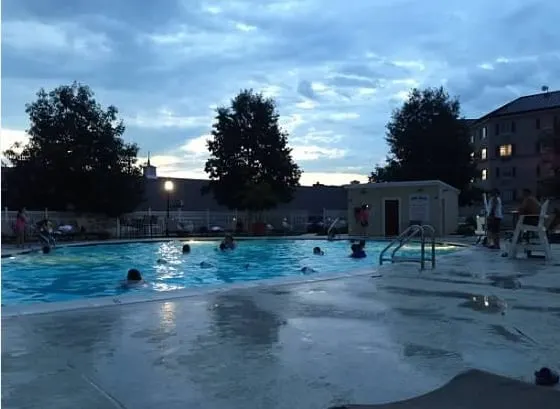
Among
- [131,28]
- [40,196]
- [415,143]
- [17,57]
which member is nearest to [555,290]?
[17,57]

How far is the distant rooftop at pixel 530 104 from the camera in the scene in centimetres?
5475

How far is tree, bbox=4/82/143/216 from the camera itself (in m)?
29.8

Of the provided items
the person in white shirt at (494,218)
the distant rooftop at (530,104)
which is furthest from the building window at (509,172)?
the person in white shirt at (494,218)

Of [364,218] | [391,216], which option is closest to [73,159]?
[364,218]

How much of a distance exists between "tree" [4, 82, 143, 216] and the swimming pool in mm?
7262

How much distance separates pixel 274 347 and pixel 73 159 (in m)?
27.5

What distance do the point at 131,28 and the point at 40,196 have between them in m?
18.2

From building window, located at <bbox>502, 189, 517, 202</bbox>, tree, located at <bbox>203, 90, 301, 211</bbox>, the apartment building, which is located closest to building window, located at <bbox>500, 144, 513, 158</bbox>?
the apartment building

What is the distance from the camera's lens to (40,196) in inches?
1198

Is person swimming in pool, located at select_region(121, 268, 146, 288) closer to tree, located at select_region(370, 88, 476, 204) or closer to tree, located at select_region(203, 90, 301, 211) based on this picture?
tree, located at select_region(203, 90, 301, 211)

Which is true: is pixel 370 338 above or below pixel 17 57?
below

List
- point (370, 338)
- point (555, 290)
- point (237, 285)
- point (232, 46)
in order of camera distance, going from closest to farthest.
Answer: point (370, 338), point (555, 290), point (237, 285), point (232, 46)

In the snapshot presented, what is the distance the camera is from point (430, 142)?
139 ft

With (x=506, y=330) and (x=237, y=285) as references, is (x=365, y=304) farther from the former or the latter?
(x=237, y=285)
